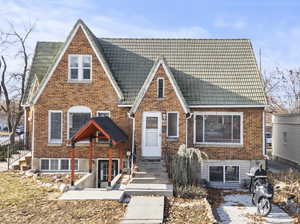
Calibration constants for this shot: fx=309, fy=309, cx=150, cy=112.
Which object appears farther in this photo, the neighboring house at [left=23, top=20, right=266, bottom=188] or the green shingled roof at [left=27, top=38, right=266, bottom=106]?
the green shingled roof at [left=27, top=38, right=266, bottom=106]

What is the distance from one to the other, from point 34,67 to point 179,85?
10079mm

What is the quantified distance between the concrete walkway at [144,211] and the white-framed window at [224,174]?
6995 mm

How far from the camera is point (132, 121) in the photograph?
17516 millimetres

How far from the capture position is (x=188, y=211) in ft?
34.1

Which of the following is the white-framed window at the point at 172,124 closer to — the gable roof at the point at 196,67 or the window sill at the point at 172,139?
the window sill at the point at 172,139

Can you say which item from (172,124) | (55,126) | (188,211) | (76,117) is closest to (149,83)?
(172,124)

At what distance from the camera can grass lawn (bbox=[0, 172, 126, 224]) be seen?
30.8ft

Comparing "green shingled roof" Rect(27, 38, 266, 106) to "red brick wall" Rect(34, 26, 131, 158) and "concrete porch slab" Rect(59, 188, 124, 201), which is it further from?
"concrete porch slab" Rect(59, 188, 124, 201)

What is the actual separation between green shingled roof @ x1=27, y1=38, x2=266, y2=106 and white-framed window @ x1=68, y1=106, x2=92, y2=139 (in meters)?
2.24

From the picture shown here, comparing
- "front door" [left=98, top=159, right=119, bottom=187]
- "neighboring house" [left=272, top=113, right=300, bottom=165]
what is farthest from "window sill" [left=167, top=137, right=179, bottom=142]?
"neighboring house" [left=272, top=113, right=300, bottom=165]

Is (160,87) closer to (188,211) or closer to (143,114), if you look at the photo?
(143,114)

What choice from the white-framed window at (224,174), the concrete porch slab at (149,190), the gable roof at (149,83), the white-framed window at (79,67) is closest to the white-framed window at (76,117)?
the white-framed window at (79,67)

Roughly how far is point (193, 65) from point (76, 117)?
7.85m

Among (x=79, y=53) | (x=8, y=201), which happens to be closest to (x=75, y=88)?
(x=79, y=53)
